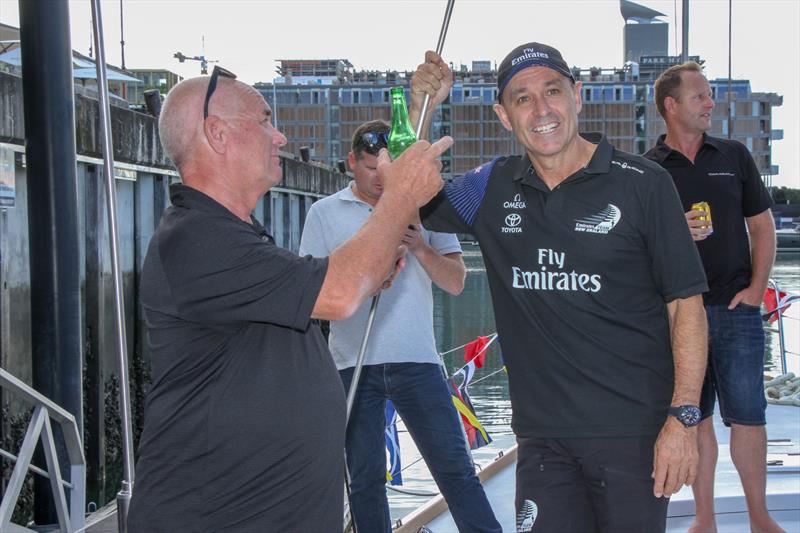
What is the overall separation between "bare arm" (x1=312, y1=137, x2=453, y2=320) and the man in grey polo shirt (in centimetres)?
141

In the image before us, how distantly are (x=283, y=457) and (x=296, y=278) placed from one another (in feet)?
1.24

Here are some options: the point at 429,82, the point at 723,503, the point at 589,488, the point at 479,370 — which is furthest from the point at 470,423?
the point at 479,370

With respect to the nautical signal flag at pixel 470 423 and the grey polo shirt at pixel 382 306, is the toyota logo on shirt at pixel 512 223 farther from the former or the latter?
the nautical signal flag at pixel 470 423

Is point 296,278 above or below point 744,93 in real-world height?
below

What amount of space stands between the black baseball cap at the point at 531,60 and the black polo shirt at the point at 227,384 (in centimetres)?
98

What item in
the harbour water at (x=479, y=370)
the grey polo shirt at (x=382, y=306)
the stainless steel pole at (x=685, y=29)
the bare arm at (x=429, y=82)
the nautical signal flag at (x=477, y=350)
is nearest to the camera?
the bare arm at (x=429, y=82)

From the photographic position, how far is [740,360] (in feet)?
12.3

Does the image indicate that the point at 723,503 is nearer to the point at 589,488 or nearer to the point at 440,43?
the point at 589,488

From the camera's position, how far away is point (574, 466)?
261cm

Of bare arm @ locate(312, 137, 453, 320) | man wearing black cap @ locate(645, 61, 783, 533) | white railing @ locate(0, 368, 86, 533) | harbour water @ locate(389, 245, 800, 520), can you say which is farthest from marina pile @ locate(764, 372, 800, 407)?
bare arm @ locate(312, 137, 453, 320)

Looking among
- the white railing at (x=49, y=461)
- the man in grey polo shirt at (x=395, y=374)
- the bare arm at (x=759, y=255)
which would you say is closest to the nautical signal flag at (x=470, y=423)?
the man in grey polo shirt at (x=395, y=374)

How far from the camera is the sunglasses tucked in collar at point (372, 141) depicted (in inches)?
152

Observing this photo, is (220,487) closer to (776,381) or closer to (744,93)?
(776,381)

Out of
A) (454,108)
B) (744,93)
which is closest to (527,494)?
(454,108)
